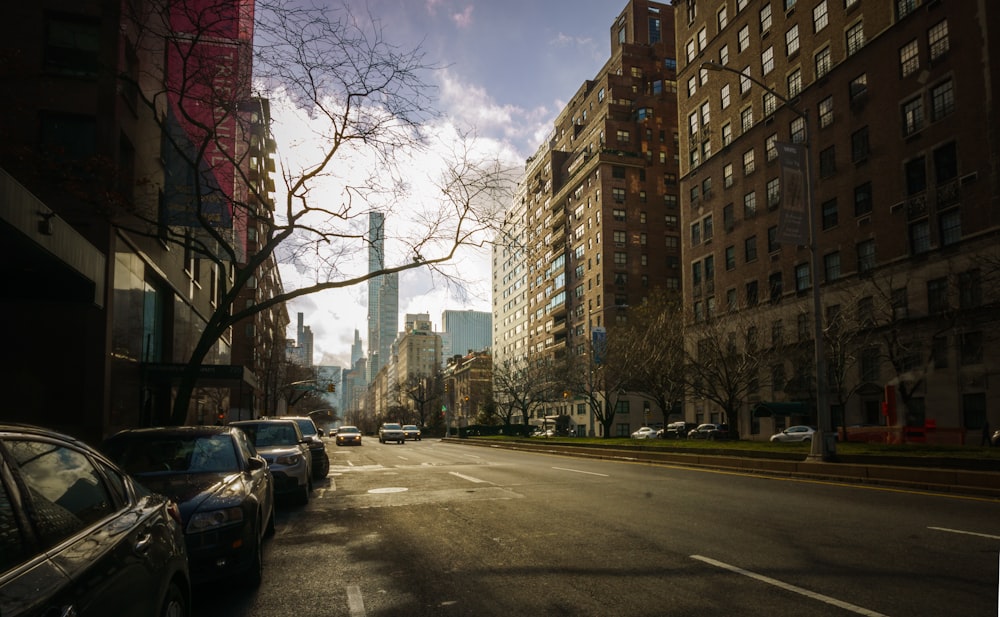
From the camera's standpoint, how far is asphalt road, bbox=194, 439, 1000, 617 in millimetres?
5715

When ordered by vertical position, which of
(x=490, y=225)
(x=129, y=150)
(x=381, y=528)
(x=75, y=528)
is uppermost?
(x=129, y=150)

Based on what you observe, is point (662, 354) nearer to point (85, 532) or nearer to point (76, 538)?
point (85, 532)

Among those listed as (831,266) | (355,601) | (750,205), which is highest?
(750,205)

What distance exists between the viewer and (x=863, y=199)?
40.6 meters

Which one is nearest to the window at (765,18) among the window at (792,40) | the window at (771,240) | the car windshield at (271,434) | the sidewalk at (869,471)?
the window at (792,40)

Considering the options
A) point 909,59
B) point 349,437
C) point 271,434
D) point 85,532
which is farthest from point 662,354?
point 85,532

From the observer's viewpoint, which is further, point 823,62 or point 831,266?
point 823,62

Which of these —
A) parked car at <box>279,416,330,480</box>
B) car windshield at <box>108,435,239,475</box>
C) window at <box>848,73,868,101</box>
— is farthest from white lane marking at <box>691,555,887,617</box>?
window at <box>848,73,868,101</box>

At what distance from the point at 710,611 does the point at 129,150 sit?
23069 millimetres

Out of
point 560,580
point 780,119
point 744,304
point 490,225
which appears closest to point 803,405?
point 744,304

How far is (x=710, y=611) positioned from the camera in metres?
5.39

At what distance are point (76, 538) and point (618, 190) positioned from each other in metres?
84.1

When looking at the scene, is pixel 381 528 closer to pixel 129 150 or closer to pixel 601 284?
pixel 129 150

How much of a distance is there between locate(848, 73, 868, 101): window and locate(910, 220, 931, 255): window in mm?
9012
